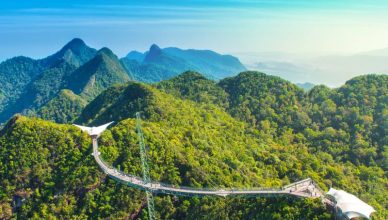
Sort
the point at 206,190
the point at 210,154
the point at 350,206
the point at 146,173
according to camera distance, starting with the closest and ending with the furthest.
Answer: the point at 350,206 < the point at 206,190 < the point at 146,173 < the point at 210,154

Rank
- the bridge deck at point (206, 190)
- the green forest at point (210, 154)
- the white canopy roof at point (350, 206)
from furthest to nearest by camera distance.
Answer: the green forest at point (210, 154), the bridge deck at point (206, 190), the white canopy roof at point (350, 206)

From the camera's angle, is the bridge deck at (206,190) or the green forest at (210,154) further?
the green forest at (210,154)

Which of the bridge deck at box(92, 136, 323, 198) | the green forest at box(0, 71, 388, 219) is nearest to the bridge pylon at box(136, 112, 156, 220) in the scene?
the bridge deck at box(92, 136, 323, 198)

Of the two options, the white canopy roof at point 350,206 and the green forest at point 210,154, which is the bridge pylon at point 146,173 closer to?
the green forest at point 210,154

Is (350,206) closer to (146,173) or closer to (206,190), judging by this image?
(206,190)

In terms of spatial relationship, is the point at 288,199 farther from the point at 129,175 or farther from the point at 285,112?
the point at 285,112

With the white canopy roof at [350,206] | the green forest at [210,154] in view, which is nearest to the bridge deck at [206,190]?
the green forest at [210,154]

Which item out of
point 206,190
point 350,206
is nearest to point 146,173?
point 206,190

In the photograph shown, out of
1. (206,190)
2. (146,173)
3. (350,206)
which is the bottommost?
(206,190)
